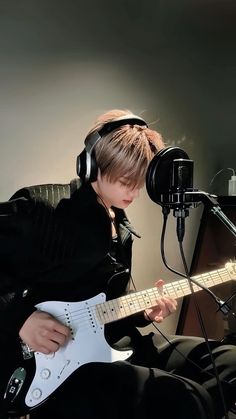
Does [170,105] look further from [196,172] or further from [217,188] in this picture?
[217,188]

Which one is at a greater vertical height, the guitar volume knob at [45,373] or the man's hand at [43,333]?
the man's hand at [43,333]

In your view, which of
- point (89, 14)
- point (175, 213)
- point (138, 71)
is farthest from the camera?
point (138, 71)

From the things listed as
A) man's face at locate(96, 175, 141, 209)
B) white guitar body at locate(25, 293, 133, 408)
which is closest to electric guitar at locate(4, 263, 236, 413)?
white guitar body at locate(25, 293, 133, 408)

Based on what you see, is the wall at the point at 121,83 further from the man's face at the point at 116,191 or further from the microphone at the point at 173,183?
the microphone at the point at 173,183

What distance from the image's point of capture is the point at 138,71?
5.85 ft

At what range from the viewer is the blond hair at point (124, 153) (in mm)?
1132

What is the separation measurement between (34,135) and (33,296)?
596mm

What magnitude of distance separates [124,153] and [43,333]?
1.51 ft

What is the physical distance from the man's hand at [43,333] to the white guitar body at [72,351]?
3 cm

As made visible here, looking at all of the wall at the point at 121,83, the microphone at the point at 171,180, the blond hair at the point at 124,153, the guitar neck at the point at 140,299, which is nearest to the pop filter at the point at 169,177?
the microphone at the point at 171,180

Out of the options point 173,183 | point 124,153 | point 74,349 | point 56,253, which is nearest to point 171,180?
point 173,183

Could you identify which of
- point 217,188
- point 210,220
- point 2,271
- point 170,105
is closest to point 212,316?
point 210,220

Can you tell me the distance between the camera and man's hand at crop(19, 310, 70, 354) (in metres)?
1.03

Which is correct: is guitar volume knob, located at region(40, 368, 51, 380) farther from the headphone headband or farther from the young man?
the headphone headband
